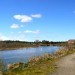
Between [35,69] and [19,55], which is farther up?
[19,55]

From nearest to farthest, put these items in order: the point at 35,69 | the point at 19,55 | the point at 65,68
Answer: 1. the point at 35,69
2. the point at 65,68
3. the point at 19,55

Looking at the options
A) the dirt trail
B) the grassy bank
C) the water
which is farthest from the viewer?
the water

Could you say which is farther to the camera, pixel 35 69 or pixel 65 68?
pixel 65 68

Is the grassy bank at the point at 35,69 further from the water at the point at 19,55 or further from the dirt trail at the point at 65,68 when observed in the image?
the water at the point at 19,55

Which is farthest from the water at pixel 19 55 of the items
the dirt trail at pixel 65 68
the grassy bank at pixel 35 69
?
the dirt trail at pixel 65 68

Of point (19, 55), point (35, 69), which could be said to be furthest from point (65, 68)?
point (19, 55)

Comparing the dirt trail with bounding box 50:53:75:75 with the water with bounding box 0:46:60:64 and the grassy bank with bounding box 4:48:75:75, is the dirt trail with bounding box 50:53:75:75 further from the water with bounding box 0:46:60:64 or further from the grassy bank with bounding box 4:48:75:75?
the water with bounding box 0:46:60:64

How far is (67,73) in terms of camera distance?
1877cm

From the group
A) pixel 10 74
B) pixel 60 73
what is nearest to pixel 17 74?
pixel 10 74

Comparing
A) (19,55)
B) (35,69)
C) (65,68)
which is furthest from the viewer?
(19,55)

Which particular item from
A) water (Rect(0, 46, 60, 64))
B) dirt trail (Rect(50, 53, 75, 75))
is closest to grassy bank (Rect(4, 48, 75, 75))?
dirt trail (Rect(50, 53, 75, 75))

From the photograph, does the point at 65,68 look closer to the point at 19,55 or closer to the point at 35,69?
the point at 35,69

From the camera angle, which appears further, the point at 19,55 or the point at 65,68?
the point at 19,55

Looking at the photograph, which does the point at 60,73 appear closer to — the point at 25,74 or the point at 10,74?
the point at 25,74
